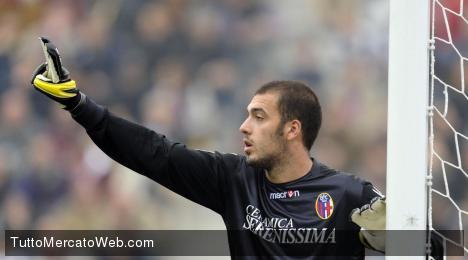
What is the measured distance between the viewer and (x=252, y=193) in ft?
11.1

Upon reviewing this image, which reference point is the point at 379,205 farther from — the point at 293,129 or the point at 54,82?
the point at 54,82

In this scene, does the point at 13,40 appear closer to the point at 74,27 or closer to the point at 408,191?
the point at 74,27

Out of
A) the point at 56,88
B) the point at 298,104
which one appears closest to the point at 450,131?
the point at 298,104

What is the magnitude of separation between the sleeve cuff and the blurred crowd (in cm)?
248

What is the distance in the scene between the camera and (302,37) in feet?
20.1

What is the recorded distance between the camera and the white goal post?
8.82 feet

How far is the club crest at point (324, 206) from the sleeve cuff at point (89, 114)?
89 centimetres

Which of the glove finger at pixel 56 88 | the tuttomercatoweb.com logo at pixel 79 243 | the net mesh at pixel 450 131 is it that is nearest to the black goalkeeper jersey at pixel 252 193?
the glove finger at pixel 56 88

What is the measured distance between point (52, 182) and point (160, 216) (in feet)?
2.86

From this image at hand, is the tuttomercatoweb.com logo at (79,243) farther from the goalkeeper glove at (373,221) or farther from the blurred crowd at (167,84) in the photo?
the goalkeeper glove at (373,221)

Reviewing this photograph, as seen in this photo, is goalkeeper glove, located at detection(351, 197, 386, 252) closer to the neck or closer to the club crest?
the club crest

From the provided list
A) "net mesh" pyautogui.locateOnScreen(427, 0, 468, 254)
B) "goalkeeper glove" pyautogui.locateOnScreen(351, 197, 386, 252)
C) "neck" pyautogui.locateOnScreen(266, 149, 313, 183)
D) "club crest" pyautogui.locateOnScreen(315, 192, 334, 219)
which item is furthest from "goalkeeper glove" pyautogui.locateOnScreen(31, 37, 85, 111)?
"net mesh" pyautogui.locateOnScreen(427, 0, 468, 254)

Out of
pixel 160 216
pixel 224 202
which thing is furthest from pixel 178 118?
pixel 224 202

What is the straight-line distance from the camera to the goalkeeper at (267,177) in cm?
323
